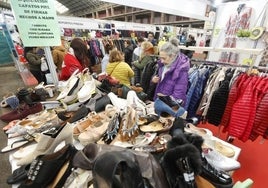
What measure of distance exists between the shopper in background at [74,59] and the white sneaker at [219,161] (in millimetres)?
1958

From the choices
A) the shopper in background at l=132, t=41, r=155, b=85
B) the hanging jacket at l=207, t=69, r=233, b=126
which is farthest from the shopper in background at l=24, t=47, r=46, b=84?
the hanging jacket at l=207, t=69, r=233, b=126

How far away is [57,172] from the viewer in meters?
0.70

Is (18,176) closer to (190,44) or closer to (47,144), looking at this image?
(47,144)

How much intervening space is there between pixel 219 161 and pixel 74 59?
2.12 metres

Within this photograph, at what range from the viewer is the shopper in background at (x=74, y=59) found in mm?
2207

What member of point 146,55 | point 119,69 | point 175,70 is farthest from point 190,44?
point 175,70

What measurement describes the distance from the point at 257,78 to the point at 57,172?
1.69 meters

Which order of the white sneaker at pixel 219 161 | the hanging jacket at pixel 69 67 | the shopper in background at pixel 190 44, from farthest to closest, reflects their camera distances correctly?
1. the shopper in background at pixel 190 44
2. the hanging jacket at pixel 69 67
3. the white sneaker at pixel 219 161

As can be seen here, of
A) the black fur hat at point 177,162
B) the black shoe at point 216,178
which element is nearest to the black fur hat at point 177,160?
the black fur hat at point 177,162

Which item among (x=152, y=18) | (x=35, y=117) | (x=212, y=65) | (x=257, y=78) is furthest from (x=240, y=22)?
(x=152, y=18)

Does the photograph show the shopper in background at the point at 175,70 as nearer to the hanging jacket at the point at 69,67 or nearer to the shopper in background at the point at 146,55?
the shopper in background at the point at 146,55

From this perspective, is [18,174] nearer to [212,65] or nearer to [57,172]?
[57,172]

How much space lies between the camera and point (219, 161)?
0.77m

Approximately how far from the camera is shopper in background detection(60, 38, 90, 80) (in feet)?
7.24
